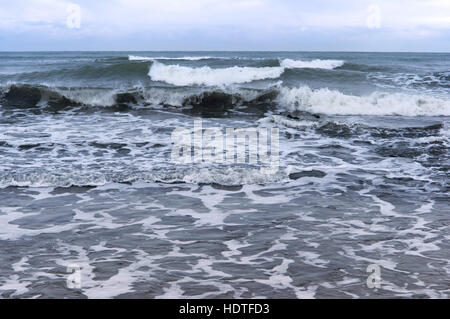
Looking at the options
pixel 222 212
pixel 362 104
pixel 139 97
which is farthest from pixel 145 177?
pixel 362 104

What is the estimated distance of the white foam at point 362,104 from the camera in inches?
565

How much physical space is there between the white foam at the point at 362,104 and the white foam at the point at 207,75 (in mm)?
5696

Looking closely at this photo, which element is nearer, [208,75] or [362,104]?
[362,104]

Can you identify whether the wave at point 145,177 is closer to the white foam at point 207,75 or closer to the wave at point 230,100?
the wave at point 230,100

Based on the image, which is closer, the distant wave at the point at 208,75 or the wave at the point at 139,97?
A: the wave at the point at 139,97

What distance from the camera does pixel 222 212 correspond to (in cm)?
564

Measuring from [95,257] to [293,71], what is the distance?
18.8m

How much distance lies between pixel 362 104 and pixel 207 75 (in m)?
8.71

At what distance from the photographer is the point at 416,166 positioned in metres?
7.64

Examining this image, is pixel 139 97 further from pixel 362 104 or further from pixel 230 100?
pixel 362 104

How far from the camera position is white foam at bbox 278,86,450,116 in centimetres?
1435

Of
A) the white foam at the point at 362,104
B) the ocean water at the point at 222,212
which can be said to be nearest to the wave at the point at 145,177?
the ocean water at the point at 222,212
